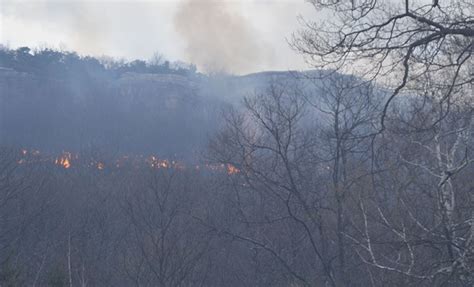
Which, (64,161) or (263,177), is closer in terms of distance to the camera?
(263,177)

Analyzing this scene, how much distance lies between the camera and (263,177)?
12.2m

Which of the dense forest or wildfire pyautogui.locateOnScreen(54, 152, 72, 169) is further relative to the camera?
wildfire pyautogui.locateOnScreen(54, 152, 72, 169)

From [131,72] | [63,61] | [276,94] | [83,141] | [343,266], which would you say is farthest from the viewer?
[131,72]

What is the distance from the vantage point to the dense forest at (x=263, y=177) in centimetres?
482

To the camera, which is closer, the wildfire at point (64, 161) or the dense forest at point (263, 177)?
the dense forest at point (263, 177)

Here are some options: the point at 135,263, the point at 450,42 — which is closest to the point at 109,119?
the point at 135,263

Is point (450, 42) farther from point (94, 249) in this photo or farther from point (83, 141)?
point (83, 141)

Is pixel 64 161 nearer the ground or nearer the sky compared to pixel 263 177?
nearer the ground

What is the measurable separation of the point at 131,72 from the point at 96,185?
40.6m

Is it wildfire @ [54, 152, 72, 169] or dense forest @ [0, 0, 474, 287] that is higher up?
dense forest @ [0, 0, 474, 287]

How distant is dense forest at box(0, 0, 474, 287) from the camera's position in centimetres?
482

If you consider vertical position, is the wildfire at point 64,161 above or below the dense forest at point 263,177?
below

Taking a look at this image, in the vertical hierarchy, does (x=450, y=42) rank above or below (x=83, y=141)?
above

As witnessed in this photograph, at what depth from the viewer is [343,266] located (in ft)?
37.3
